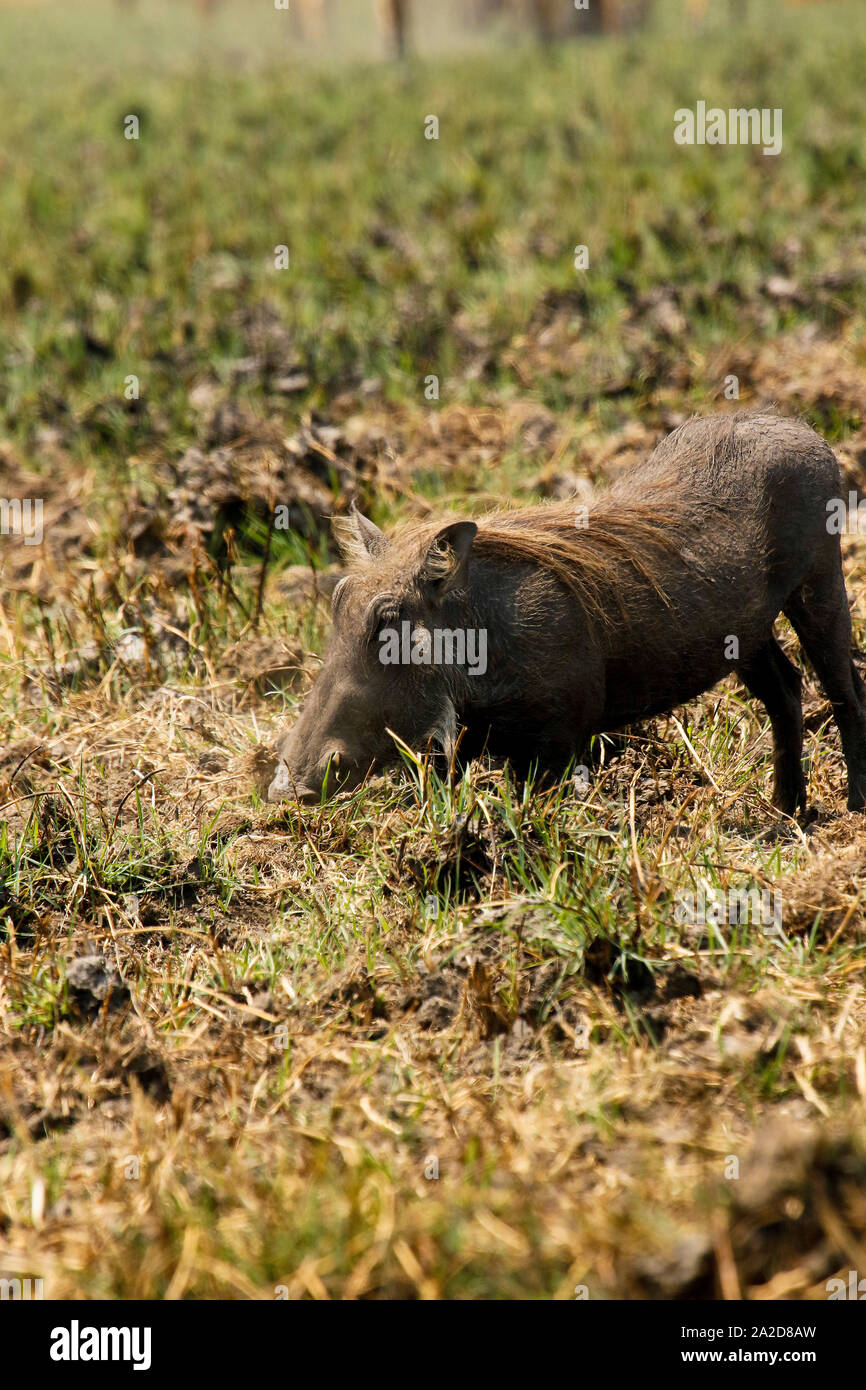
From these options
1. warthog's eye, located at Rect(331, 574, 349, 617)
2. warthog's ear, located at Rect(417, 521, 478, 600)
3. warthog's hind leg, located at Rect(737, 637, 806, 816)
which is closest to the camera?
warthog's ear, located at Rect(417, 521, 478, 600)

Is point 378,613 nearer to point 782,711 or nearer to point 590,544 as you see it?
point 590,544

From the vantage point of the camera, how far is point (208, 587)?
4887mm

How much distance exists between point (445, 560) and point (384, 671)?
12.4 inches

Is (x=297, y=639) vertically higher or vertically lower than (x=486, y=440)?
lower

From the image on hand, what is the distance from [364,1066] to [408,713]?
89 cm

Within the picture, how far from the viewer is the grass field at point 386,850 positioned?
2367 millimetres

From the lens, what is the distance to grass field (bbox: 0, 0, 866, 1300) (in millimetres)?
2367

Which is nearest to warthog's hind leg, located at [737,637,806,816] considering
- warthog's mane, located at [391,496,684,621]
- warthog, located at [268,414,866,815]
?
warthog, located at [268,414,866,815]

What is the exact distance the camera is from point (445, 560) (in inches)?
131

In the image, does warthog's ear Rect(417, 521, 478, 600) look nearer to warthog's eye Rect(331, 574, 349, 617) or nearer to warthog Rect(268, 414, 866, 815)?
warthog Rect(268, 414, 866, 815)

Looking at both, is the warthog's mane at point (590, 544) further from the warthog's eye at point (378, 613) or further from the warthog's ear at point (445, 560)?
the warthog's eye at point (378, 613)

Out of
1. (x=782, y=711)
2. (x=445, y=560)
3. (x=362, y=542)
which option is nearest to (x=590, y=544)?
(x=445, y=560)

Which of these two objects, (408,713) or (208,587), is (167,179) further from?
(408,713)
